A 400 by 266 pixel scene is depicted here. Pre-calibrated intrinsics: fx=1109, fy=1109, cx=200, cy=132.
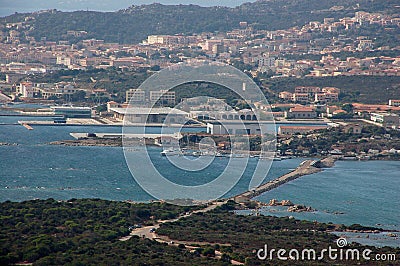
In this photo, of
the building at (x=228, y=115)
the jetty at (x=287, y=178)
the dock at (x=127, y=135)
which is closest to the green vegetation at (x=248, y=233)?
the jetty at (x=287, y=178)

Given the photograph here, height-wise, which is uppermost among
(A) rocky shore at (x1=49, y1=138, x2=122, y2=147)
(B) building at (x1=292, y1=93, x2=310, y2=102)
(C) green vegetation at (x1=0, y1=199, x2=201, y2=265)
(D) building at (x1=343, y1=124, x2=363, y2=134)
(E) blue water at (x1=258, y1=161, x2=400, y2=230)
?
(C) green vegetation at (x1=0, y1=199, x2=201, y2=265)

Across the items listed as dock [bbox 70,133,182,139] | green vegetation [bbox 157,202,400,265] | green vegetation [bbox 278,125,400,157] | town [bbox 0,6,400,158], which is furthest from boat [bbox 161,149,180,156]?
green vegetation [bbox 157,202,400,265]

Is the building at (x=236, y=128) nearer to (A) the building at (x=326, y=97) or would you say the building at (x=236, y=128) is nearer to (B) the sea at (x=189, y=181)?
(B) the sea at (x=189, y=181)

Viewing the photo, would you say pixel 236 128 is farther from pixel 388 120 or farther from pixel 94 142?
pixel 388 120

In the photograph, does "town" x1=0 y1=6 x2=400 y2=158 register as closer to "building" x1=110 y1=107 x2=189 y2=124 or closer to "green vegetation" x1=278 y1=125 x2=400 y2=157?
"building" x1=110 y1=107 x2=189 y2=124

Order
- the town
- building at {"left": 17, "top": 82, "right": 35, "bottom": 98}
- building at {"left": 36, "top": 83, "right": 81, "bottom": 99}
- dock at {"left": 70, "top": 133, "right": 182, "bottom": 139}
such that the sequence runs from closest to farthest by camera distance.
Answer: dock at {"left": 70, "top": 133, "right": 182, "bottom": 139}, the town, building at {"left": 36, "top": 83, "right": 81, "bottom": 99}, building at {"left": 17, "top": 82, "right": 35, "bottom": 98}

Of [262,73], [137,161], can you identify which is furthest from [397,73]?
[137,161]

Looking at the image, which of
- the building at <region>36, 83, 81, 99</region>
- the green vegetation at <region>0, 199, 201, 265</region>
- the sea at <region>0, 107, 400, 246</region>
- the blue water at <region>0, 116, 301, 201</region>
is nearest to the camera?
the green vegetation at <region>0, 199, 201, 265</region>

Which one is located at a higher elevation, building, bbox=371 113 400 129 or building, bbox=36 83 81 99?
building, bbox=36 83 81 99
